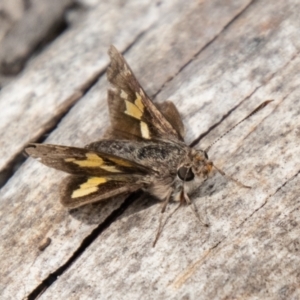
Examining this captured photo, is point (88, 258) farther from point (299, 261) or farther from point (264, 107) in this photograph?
point (264, 107)

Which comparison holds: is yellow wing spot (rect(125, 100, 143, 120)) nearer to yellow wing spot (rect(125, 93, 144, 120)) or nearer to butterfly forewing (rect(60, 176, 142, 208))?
yellow wing spot (rect(125, 93, 144, 120))

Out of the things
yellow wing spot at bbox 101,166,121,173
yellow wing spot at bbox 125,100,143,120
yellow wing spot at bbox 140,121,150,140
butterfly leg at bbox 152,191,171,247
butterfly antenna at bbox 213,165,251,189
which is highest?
yellow wing spot at bbox 125,100,143,120

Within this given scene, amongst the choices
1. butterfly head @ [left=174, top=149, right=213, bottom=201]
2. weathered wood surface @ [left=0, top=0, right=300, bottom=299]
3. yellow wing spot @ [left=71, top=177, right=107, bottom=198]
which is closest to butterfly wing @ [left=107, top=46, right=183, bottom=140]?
weathered wood surface @ [left=0, top=0, right=300, bottom=299]

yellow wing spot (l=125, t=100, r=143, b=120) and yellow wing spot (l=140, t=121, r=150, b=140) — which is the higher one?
yellow wing spot (l=125, t=100, r=143, b=120)

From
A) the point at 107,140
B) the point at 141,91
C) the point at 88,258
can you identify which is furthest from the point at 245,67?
the point at 88,258

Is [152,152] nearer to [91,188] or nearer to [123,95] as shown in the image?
[91,188]

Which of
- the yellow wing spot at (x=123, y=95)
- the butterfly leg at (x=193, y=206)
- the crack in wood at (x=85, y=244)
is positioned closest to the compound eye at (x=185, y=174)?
the butterfly leg at (x=193, y=206)

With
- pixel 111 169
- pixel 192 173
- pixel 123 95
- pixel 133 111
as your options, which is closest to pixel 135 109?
pixel 133 111
